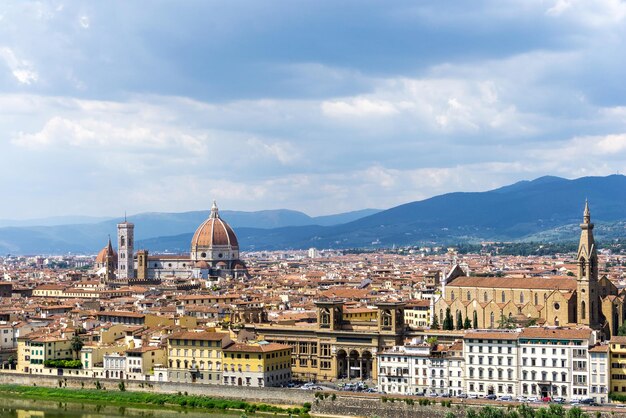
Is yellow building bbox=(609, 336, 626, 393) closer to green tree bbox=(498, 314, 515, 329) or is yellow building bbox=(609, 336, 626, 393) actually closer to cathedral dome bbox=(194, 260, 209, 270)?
green tree bbox=(498, 314, 515, 329)

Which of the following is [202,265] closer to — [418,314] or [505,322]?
[418,314]

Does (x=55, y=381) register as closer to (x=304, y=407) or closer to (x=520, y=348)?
(x=304, y=407)

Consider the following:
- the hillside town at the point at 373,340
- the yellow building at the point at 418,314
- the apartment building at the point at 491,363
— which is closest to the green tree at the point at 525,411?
the hillside town at the point at 373,340

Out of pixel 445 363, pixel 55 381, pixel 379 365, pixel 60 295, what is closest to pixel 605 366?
pixel 445 363

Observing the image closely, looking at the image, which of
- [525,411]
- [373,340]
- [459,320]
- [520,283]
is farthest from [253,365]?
[520,283]

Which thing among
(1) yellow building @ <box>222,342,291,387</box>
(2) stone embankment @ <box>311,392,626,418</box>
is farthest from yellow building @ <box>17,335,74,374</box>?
(2) stone embankment @ <box>311,392,626,418</box>
